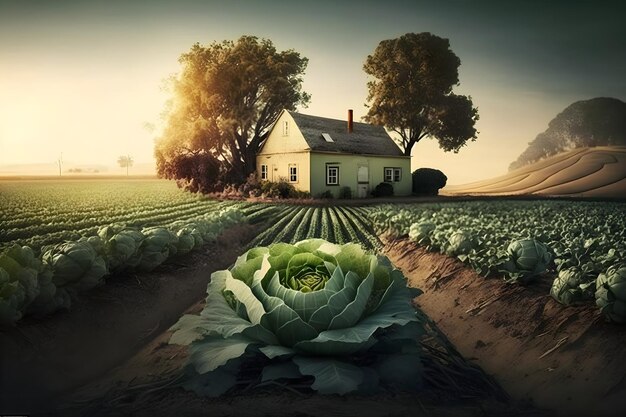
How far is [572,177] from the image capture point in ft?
12.2

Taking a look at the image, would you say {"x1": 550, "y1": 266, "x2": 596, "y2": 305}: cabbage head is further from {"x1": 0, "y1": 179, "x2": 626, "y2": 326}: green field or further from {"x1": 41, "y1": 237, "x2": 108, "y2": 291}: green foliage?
{"x1": 41, "y1": 237, "x2": 108, "y2": 291}: green foliage

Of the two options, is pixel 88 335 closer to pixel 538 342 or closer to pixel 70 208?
pixel 70 208

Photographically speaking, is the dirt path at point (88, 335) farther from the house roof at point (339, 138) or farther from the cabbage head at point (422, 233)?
the house roof at point (339, 138)

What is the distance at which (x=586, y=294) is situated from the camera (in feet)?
7.52

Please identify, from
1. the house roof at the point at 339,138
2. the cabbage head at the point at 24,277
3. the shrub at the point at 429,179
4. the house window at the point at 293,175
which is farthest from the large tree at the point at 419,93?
the house roof at the point at 339,138

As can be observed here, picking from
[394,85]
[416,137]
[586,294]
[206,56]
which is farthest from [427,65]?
[586,294]

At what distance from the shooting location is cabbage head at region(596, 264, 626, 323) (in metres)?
1.92

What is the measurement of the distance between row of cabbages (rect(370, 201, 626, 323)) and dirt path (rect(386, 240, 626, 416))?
0.12m

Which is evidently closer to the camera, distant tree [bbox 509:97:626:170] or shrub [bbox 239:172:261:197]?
distant tree [bbox 509:97:626:170]

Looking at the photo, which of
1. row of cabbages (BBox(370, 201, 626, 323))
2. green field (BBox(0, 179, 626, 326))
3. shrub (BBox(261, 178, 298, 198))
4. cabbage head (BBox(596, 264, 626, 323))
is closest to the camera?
cabbage head (BBox(596, 264, 626, 323))

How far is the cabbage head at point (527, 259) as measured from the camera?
2.75 m

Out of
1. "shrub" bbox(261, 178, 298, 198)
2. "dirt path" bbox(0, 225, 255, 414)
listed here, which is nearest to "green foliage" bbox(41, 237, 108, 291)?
"dirt path" bbox(0, 225, 255, 414)

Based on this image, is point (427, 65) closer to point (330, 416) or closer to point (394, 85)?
point (394, 85)

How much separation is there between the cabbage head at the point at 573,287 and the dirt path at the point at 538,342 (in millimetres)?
60
